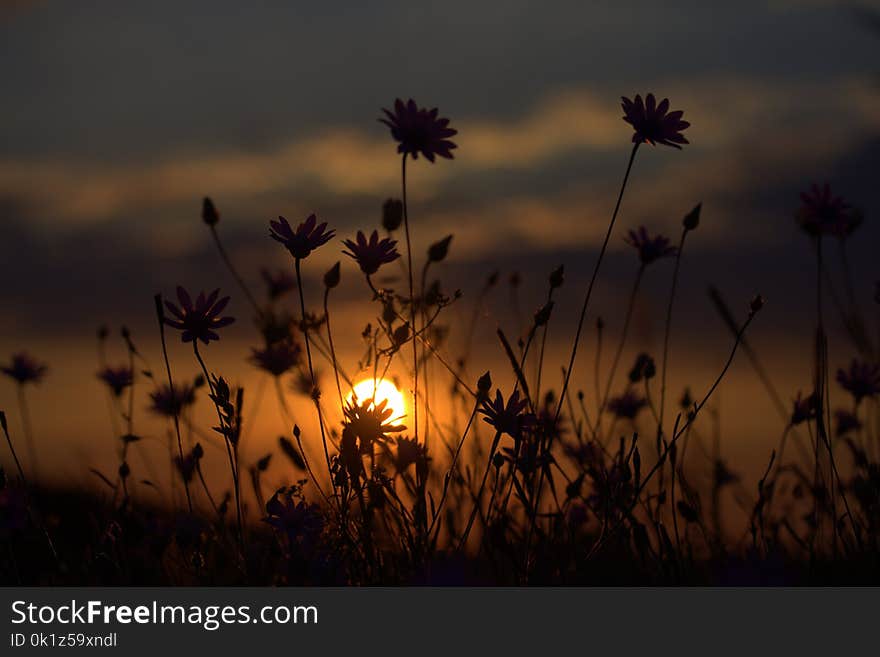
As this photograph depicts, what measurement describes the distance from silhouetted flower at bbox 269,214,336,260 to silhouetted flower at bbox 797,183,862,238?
150 centimetres

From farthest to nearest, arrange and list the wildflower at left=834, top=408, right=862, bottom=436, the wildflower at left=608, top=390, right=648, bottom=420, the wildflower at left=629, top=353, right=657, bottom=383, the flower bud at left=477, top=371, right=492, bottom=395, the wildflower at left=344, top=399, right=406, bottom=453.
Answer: the wildflower at left=608, top=390, right=648, bottom=420 < the wildflower at left=834, top=408, right=862, bottom=436 < the wildflower at left=629, top=353, right=657, bottom=383 < the flower bud at left=477, top=371, right=492, bottom=395 < the wildflower at left=344, top=399, right=406, bottom=453

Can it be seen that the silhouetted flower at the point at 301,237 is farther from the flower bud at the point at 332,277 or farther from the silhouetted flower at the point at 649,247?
the silhouetted flower at the point at 649,247

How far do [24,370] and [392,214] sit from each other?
2253 millimetres

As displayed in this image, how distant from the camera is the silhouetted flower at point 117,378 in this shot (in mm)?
3766

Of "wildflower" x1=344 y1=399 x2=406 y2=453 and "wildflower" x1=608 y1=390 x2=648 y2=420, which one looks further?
"wildflower" x1=608 y1=390 x2=648 y2=420

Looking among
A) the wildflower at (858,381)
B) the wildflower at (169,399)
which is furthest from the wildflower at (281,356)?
the wildflower at (858,381)

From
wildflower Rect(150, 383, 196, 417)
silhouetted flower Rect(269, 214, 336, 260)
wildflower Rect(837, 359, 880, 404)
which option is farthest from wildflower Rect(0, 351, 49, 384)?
wildflower Rect(837, 359, 880, 404)

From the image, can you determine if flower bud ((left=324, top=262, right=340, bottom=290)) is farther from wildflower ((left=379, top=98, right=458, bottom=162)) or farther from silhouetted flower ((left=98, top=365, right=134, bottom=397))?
silhouetted flower ((left=98, top=365, right=134, bottom=397))

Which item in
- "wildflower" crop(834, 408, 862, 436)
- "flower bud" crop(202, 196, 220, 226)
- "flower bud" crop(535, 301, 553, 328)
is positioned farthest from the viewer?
"wildflower" crop(834, 408, 862, 436)

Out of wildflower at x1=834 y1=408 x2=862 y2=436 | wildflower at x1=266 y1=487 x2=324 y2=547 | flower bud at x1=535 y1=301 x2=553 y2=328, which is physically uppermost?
flower bud at x1=535 y1=301 x2=553 y2=328

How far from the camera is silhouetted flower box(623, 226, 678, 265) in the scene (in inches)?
137

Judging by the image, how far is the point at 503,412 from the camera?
271 centimetres
